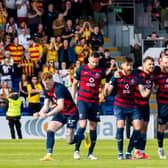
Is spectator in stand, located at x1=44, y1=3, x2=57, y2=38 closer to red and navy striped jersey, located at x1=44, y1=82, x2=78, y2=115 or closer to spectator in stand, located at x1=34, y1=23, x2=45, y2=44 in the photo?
spectator in stand, located at x1=34, y1=23, x2=45, y2=44

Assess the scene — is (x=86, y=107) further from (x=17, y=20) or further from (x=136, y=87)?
(x=17, y=20)

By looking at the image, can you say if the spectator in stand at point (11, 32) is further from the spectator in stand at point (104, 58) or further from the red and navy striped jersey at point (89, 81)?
the red and navy striped jersey at point (89, 81)

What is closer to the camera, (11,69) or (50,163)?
(50,163)

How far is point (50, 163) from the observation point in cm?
1727

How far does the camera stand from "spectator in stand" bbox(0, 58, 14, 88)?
101 feet

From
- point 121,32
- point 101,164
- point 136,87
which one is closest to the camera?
point 101,164

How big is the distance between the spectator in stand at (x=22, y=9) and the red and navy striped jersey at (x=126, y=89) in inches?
614

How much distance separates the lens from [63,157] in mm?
19547

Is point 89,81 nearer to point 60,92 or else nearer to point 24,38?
point 60,92

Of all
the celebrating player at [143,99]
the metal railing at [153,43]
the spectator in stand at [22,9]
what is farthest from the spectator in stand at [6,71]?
the celebrating player at [143,99]

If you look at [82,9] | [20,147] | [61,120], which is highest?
[82,9]

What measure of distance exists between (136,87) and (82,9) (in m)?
17.7

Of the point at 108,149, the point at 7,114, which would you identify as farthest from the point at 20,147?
the point at 7,114

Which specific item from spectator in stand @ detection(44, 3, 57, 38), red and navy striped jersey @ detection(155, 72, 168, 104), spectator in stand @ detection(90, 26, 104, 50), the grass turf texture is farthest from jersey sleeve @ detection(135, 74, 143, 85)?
spectator in stand @ detection(44, 3, 57, 38)
